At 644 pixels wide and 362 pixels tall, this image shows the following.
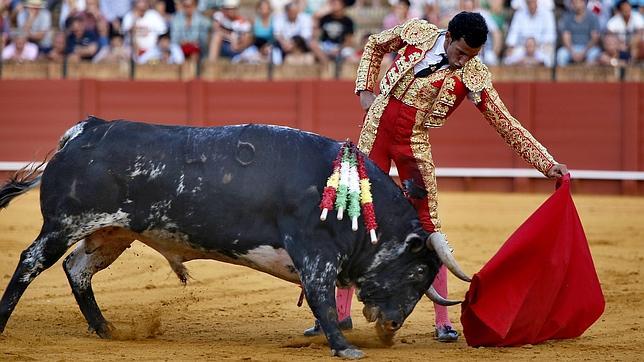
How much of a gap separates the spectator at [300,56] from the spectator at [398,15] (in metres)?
0.81

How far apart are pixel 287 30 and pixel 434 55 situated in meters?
6.59

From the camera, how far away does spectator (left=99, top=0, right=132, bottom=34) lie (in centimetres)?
1152

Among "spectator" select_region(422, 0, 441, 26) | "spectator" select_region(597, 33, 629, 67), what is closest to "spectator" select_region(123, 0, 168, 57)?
"spectator" select_region(422, 0, 441, 26)

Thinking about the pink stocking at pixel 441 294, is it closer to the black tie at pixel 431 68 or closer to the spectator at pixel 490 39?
the black tie at pixel 431 68

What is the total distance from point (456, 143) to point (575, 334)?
6.66m

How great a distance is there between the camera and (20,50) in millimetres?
11555

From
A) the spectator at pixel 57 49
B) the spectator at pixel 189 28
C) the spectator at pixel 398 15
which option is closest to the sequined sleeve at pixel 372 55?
the spectator at pixel 398 15

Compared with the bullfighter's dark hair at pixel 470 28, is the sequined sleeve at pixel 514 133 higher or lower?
lower

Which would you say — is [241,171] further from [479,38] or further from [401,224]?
Answer: [479,38]

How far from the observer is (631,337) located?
193 inches

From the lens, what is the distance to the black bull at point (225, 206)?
446 centimetres

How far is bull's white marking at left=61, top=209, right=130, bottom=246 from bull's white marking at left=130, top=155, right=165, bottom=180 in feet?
0.54

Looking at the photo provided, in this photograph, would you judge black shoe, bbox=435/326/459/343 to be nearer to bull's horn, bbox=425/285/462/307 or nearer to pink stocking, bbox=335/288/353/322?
bull's horn, bbox=425/285/462/307

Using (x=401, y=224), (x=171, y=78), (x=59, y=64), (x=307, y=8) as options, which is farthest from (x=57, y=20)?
(x=401, y=224)
